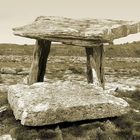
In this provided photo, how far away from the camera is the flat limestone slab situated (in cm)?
1450

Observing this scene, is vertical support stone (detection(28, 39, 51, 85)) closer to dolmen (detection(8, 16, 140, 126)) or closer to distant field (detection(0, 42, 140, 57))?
dolmen (detection(8, 16, 140, 126))

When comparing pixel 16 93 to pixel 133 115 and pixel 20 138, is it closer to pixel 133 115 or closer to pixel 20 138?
pixel 20 138

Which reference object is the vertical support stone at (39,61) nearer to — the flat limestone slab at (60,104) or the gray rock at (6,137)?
the flat limestone slab at (60,104)

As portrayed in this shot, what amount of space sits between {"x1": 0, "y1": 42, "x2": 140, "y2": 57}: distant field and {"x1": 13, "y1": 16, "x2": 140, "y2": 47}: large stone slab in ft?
90.2

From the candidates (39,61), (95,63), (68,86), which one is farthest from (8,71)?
(68,86)

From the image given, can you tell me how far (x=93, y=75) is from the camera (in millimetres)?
19922

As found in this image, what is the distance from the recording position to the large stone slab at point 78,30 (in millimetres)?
18217

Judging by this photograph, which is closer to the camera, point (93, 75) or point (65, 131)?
point (65, 131)

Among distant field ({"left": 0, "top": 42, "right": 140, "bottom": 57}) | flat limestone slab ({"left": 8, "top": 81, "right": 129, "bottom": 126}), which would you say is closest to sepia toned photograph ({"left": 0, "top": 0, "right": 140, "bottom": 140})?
flat limestone slab ({"left": 8, "top": 81, "right": 129, "bottom": 126})

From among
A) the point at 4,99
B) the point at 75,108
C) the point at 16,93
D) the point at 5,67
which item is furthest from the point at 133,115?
the point at 5,67

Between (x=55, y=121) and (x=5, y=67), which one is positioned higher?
(x=55, y=121)

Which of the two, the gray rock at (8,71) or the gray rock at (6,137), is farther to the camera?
the gray rock at (8,71)

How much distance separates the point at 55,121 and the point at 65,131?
1.38 ft

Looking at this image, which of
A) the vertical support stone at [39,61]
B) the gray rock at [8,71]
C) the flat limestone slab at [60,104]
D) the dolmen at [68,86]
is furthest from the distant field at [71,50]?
the flat limestone slab at [60,104]
